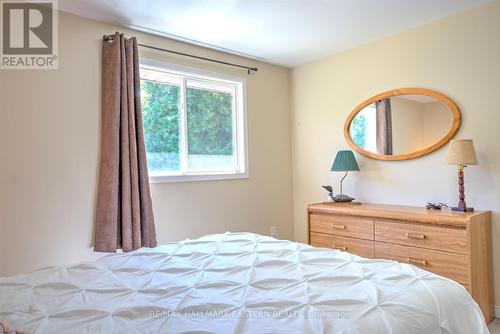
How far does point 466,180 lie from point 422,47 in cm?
122

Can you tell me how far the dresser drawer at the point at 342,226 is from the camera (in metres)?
2.90

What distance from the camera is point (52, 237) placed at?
8.23 feet

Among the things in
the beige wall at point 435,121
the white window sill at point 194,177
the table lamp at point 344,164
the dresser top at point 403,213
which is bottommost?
the dresser top at point 403,213

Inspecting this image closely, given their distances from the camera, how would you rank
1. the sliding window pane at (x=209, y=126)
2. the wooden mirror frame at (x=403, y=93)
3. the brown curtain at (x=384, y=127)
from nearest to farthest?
1. the wooden mirror frame at (x=403, y=93)
2. the brown curtain at (x=384, y=127)
3. the sliding window pane at (x=209, y=126)

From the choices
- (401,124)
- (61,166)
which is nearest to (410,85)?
(401,124)

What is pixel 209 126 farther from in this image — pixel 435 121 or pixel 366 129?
pixel 435 121

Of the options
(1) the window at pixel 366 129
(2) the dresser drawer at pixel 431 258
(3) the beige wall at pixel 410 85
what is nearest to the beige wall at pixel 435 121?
(3) the beige wall at pixel 410 85

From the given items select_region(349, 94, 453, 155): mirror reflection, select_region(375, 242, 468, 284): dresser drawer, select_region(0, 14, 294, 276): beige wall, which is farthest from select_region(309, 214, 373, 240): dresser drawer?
select_region(0, 14, 294, 276): beige wall

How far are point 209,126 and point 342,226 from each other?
165 centimetres

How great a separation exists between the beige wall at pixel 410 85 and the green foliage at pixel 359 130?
14cm

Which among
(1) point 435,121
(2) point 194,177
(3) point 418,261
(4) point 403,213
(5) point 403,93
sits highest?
(5) point 403,93

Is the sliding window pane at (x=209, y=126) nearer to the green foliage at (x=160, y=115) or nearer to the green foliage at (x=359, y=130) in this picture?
the green foliage at (x=160, y=115)

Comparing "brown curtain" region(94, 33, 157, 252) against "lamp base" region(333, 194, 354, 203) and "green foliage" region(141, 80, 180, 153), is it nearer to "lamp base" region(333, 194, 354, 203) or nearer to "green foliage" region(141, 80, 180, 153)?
"green foliage" region(141, 80, 180, 153)

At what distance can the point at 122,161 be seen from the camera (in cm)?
268
